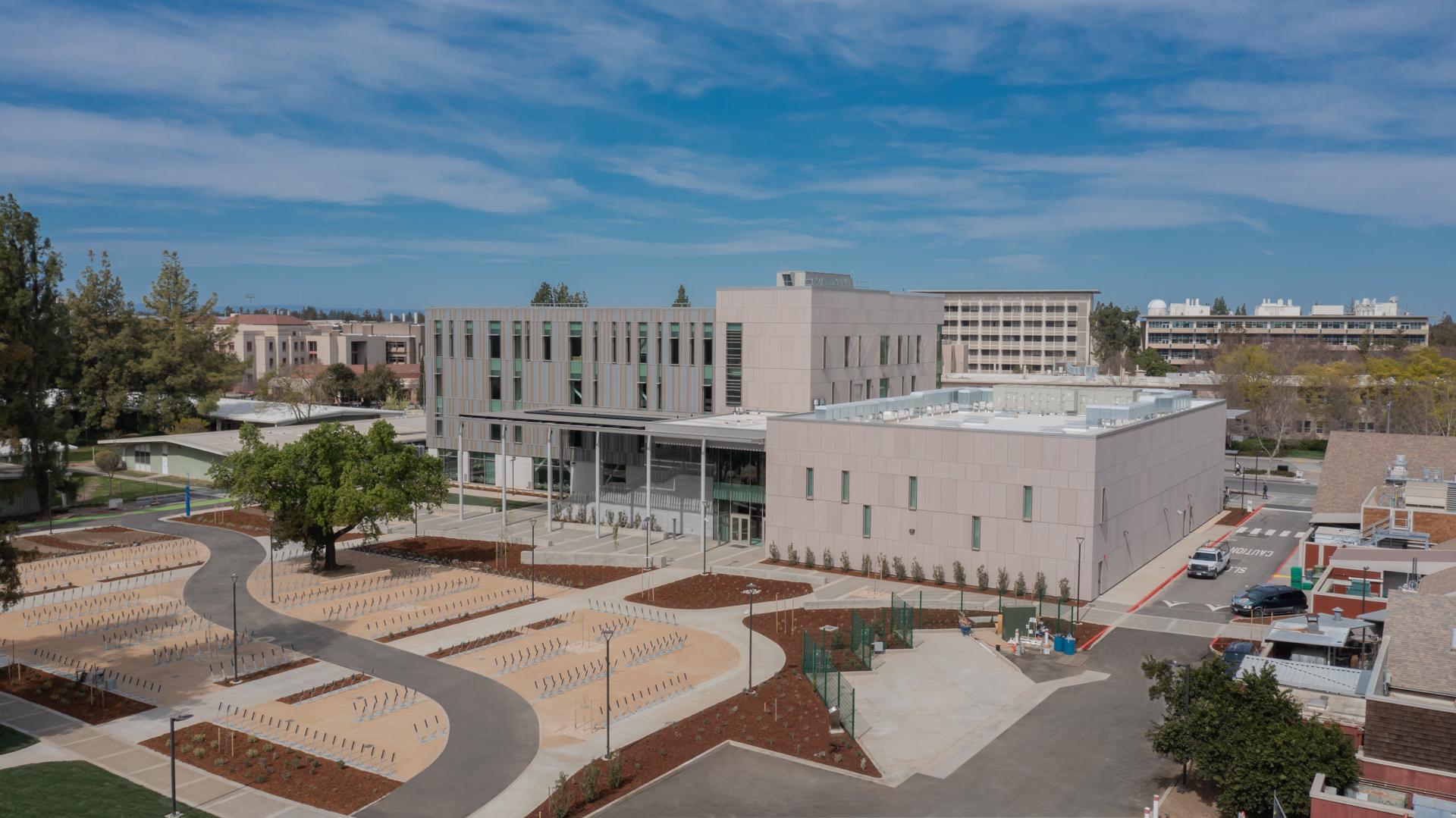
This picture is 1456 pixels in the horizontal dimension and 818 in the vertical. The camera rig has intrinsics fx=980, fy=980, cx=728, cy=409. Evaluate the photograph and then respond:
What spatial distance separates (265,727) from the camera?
102 feet

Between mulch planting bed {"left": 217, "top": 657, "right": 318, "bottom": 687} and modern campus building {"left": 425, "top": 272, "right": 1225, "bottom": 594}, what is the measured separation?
23.7 metres

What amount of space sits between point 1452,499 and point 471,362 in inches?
2617

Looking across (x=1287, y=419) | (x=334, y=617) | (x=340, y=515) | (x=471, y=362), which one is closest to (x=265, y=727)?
(x=334, y=617)

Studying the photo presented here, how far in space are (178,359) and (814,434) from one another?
80436mm

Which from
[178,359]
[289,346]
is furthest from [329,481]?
[289,346]

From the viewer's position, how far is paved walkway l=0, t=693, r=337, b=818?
25625 mm

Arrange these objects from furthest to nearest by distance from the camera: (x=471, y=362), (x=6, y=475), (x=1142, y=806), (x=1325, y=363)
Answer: (x=1325, y=363)
(x=471, y=362)
(x=6, y=475)
(x=1142, y=806)

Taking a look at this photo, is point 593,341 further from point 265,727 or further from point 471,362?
point 265,727

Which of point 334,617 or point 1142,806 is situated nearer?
point 1142,806

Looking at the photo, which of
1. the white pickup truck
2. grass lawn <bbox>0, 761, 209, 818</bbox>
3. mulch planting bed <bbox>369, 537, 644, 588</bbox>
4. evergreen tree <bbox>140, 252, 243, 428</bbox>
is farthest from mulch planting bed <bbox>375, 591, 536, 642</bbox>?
evergreen tree <bbox>140, 252, 243, 428</bbox>

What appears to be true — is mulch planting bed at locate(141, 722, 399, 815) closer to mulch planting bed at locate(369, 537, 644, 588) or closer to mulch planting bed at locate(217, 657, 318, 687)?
mulch planting bed at locate(217, 657, 318, 687)

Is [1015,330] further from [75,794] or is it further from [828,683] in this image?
[75,794]

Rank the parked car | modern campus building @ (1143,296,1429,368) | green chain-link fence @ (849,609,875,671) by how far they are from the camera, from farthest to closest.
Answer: modern campus building @ (1143,296,1429,368), green chain-link fence @ (849,609,875,671), the parked car

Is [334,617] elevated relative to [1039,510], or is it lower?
lower
